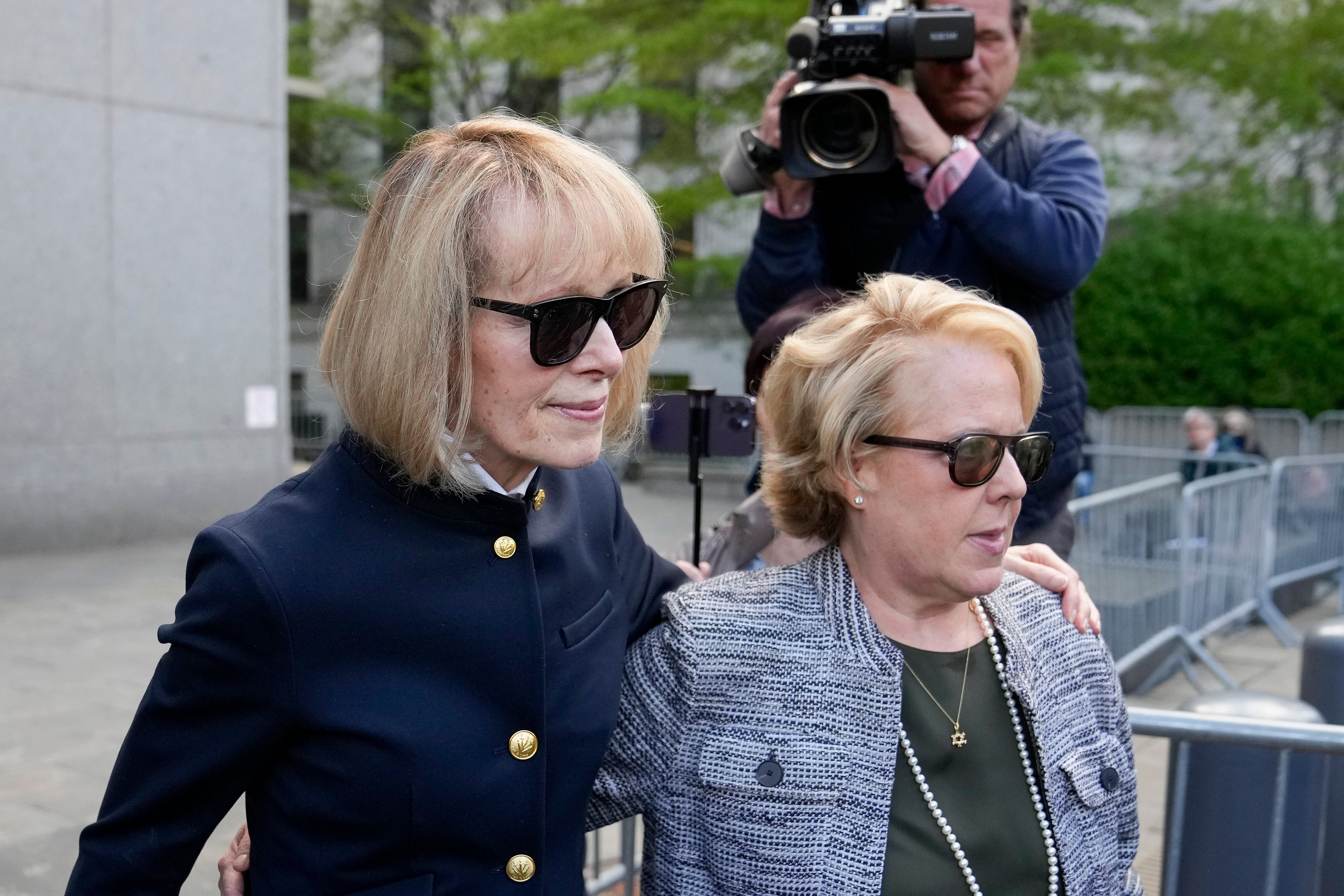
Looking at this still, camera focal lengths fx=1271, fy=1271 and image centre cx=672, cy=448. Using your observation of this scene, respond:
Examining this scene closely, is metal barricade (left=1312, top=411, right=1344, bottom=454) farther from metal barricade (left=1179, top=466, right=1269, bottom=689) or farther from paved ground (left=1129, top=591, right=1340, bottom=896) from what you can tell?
metal barricade (left=1179, top=466, right=1269, bottom=689)

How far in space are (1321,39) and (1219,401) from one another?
4.64 metres

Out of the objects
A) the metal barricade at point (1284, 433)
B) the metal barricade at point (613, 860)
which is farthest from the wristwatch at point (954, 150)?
the metal barricade at point (1284, 433)

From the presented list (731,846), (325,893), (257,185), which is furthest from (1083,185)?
(257,185)

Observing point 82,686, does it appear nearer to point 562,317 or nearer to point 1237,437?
point 562,317

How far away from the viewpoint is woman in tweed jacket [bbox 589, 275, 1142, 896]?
1891 millimetres

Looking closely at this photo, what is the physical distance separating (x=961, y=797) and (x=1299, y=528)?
26.7ft

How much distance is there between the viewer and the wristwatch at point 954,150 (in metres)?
2.58

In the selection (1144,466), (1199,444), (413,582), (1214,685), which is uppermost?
(413,582)

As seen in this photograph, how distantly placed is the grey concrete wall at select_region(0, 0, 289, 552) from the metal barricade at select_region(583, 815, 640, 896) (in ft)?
23.9

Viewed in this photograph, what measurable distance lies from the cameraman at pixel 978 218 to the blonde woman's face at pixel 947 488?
2.09 ft

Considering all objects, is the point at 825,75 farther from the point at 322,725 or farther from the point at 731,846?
the point at 322,725

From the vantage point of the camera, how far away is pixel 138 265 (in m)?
10.8

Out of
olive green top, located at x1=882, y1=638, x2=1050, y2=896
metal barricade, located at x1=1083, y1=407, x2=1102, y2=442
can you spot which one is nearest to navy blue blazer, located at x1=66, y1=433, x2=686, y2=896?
olive green top, located at x1=882, y1=638, x2=1050, y2=896

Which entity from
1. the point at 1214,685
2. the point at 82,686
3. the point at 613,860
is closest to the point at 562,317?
the point at 613,860
